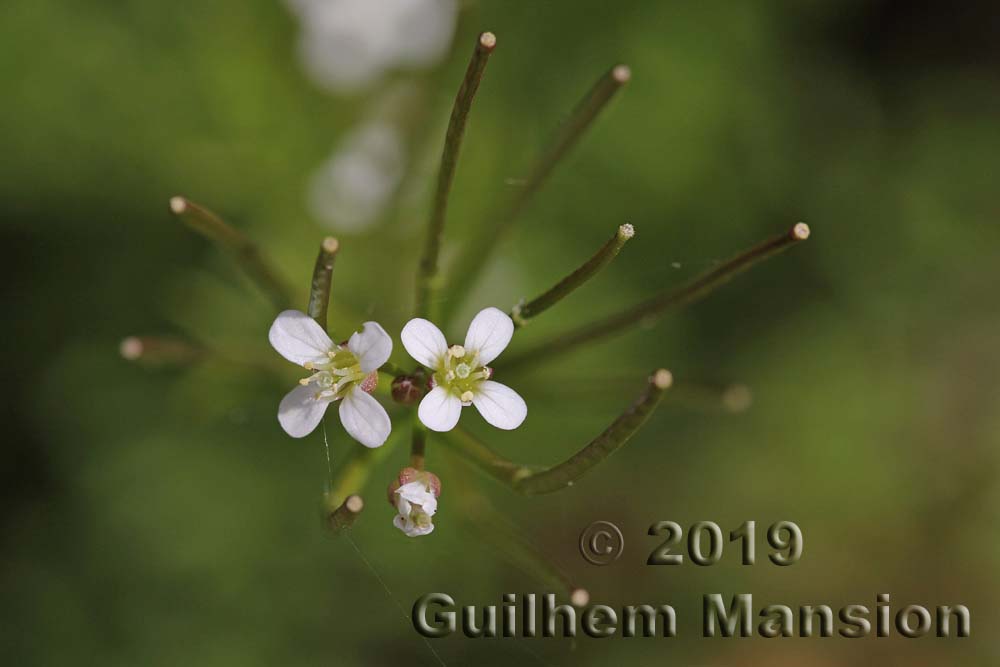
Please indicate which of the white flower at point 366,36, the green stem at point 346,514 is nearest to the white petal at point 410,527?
the green stem at point 346,514

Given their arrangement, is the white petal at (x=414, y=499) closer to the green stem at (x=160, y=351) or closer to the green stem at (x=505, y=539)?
the green stem at (x=505, y=539)

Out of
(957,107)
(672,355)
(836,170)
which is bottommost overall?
(672,355)

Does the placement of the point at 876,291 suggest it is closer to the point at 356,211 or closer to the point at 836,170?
the point at 836,170

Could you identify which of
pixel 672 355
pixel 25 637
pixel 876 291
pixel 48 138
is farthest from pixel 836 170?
pixel 25 637

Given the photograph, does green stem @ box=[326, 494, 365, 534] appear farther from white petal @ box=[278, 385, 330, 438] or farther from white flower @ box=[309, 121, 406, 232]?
white flower @ box=[309, 121, 406, 232]

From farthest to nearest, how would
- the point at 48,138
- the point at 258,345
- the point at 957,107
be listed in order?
the point at 957,107, the point at 48,138, the point at 258,345

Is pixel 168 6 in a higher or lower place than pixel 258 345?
higher

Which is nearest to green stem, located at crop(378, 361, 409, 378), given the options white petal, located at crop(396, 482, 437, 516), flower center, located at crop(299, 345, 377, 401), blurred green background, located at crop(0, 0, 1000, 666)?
flower center, located at crop(299, 345, 377, 401)

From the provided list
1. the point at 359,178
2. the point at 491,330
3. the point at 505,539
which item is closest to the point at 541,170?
the point at 491,330

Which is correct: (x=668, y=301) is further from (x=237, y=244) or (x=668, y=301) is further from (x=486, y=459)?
(x=237, y=244)
